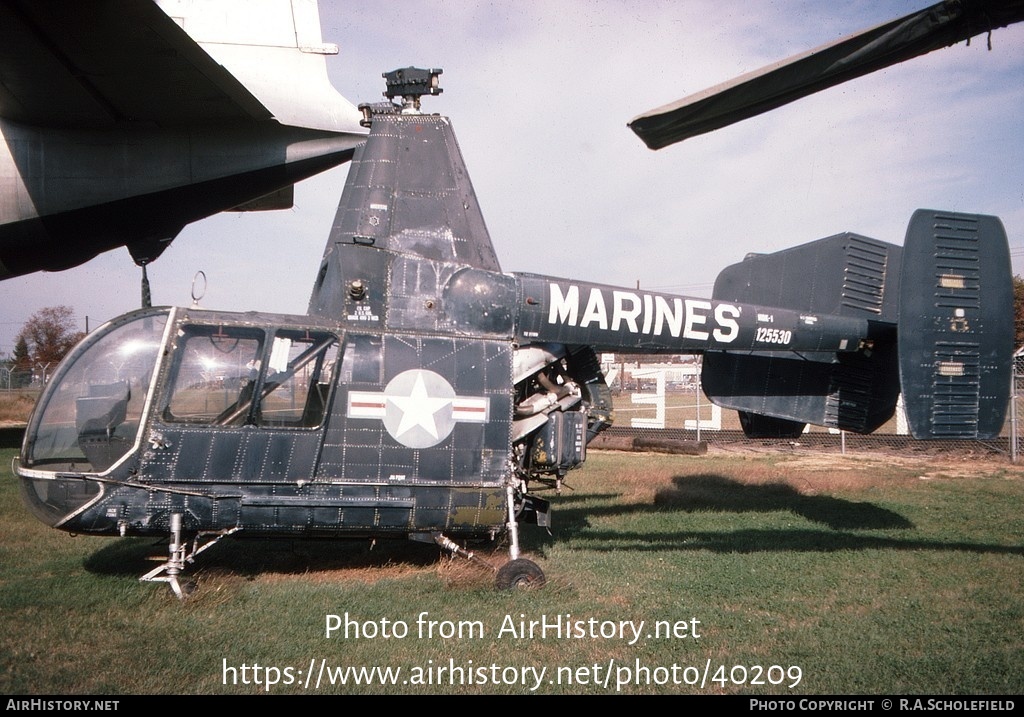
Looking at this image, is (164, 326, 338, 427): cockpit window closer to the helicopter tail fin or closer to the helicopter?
the helicopter

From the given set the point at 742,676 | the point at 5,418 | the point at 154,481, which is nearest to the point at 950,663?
the point at 742,676

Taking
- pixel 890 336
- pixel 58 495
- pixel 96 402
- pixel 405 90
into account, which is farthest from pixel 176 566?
pixel 890 336

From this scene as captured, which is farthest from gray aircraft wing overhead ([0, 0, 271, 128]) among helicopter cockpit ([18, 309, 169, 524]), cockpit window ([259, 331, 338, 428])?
cockpit window ([259, 331, 338, 428])

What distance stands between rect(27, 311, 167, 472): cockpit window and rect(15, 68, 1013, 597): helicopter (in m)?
0.02

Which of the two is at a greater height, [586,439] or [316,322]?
[316,322]

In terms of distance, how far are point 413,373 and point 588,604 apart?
9.04 ft

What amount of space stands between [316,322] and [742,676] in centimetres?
485

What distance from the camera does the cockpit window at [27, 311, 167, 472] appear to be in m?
6.38

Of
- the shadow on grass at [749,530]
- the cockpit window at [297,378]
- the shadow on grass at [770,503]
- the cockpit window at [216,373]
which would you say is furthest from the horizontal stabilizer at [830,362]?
the cockpit window at [216,373]

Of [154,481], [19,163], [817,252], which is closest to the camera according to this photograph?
[154,481]

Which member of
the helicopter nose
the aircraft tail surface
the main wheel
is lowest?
the main wheel

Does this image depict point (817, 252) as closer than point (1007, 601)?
No

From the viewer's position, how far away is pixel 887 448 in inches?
734

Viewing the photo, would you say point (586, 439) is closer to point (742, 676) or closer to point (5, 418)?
point (742, 676)
